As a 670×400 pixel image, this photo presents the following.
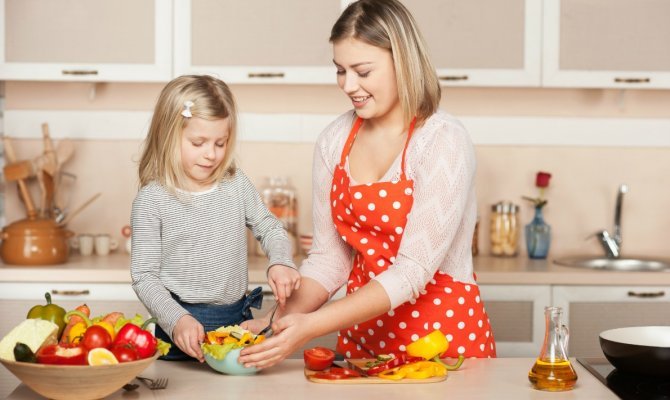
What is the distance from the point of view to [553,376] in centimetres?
171

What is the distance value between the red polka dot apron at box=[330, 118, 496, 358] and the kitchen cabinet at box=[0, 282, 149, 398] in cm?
133

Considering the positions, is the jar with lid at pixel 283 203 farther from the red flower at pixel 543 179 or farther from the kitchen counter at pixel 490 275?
the red flower at pixel 543 179

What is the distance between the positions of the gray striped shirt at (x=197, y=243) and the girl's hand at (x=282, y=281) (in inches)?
1.9

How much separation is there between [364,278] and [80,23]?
1.82 m

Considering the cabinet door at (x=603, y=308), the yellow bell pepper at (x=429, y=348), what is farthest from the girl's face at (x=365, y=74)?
the cabinet door at (x=603, y=308)

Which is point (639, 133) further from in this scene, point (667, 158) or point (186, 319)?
point (186, 319)

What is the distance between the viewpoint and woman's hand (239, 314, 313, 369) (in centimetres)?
176

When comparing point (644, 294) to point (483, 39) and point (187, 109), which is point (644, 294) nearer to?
point (483, 39)

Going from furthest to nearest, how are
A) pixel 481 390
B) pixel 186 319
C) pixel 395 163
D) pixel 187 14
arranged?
pixel 187 14 → pixel 395 163 → pixel 186 319 → pixel 481 390

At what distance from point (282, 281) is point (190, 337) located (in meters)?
0.30

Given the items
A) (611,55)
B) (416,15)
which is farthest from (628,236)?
(416,15)

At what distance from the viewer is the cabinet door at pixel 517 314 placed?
3.29m

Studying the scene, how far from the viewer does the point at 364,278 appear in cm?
218

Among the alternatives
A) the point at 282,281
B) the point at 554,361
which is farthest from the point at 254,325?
the point at 554,361
